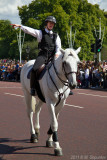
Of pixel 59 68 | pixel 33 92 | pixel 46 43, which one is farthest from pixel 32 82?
pixel 59 68

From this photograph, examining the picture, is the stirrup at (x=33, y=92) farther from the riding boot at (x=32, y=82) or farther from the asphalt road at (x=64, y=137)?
the asphalt road at (x=64, y=137)

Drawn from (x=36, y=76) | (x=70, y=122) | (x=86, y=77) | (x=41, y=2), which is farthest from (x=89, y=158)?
(x=41, y=2)

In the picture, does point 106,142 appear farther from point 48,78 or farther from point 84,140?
point 48,78

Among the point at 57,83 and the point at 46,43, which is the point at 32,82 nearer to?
the point at 46,43

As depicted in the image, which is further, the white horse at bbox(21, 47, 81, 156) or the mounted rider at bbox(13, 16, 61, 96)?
the mounted rider at bbox(13, 16, 61, 96)

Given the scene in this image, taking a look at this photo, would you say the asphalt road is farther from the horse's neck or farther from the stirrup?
the horse's neck

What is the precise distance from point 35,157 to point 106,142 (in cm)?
178

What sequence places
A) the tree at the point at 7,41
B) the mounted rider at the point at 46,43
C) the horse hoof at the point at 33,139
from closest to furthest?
the mounted rider at the point at 46,43 → the horse hoof at the point at 33,139 → the tree at the point at 7,41

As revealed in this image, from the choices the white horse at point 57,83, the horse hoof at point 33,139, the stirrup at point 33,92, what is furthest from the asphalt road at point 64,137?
the stirrup at point 33,92

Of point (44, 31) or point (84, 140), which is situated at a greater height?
point (44, 31)

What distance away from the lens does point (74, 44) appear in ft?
196

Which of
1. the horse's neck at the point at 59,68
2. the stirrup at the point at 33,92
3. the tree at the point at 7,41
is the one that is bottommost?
the tree at the point at 7,41

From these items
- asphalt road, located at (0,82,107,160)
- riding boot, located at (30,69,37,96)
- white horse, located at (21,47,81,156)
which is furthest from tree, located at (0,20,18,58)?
white horse, located at (21,47,81,156)

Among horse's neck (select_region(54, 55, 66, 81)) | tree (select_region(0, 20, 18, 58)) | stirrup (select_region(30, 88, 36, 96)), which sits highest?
horse's neck (select_region(54, 55, 66, 81))
